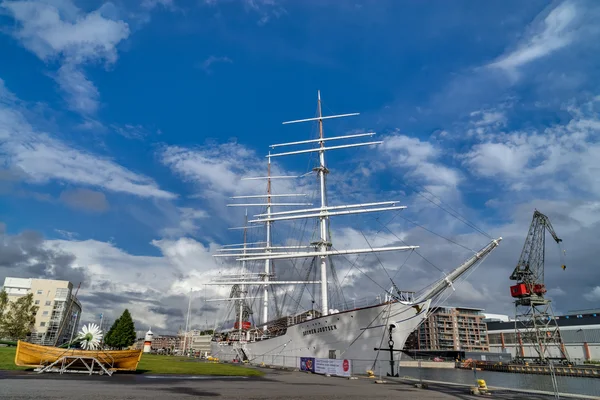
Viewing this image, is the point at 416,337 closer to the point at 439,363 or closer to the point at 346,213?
the point at 439,363

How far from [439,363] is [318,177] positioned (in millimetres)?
83413

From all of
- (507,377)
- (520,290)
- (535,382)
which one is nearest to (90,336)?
(535,382)

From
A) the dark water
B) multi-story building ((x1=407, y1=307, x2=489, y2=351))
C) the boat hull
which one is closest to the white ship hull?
Answer: the dark water

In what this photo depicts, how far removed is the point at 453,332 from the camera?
507 ft

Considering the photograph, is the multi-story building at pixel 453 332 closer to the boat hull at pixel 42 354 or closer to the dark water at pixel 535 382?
the dark water at pixel 535 382

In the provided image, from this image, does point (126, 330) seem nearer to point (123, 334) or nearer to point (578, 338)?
point (123, 334)

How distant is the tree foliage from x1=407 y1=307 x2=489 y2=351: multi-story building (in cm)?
11285

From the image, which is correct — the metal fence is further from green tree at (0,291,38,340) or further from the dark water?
green tree at (0,291,38,340)

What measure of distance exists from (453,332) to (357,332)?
469 ft

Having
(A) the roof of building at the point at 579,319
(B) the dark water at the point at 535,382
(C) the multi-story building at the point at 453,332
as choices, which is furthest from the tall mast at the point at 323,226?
(C) the multi-story building at the point at 453,332

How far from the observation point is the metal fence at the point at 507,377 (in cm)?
2172

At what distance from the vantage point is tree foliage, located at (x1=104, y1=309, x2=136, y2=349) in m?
86.3

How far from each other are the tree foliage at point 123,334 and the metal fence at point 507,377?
1793 inches

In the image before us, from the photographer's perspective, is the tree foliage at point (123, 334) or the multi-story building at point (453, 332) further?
the multi-story building at point (453, 332)
